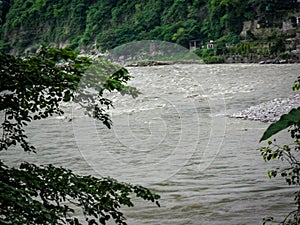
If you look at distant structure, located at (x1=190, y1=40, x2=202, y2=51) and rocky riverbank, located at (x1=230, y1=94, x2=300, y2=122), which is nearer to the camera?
rocky riverbank, located at (x1=230, y1=94, x2=300, y2=122)

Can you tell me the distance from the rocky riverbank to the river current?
394 millimetres

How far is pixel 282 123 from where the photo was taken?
1773mm

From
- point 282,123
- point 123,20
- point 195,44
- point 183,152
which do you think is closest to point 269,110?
point 183,152

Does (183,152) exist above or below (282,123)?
below

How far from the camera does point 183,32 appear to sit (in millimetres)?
40750

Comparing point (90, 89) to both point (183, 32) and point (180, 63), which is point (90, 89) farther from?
point (183, 32)

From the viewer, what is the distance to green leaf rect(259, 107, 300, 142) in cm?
174

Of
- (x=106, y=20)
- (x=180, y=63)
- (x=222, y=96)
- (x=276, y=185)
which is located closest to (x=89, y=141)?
(x=276, y=185)

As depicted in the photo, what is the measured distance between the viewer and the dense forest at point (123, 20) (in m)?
39.8

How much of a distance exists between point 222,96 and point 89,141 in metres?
7.36

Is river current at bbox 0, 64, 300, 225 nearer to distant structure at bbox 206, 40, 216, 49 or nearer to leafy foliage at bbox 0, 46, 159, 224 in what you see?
leafy foliage at bbox 0, 46, 159, 224

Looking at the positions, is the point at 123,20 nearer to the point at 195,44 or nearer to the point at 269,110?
the point at 195,44

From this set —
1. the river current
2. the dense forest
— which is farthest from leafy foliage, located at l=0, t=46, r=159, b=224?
the dense forest

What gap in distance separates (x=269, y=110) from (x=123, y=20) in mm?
37681
